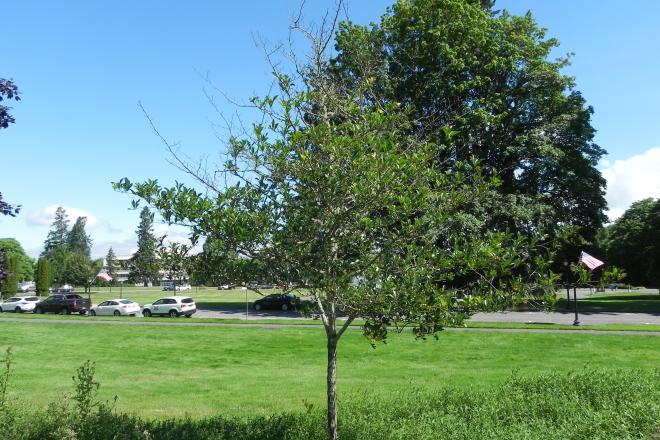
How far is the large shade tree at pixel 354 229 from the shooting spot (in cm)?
496

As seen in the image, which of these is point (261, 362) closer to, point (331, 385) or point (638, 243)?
point (331, 385)

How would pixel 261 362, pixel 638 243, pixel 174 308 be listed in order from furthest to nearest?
1. pixel 638 243
2. pixel 174 308
3. pixel 261 362

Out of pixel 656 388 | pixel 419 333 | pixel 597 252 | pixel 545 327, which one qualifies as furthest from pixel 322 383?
pixel 597 252

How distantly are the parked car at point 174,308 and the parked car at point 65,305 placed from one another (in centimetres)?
561

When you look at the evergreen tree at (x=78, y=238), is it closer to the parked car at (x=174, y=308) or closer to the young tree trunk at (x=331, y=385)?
the parked car at (x=174, y=308)

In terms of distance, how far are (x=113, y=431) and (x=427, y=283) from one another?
391 cm

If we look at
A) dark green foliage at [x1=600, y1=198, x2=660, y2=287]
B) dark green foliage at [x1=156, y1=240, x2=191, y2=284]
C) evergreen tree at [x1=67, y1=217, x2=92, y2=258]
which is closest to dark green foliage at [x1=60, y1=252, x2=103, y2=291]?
dark green foliage at [x1=600, y1=198, x2=660, y2=287]

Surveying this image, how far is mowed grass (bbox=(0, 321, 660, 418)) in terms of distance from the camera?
1052 centimetres

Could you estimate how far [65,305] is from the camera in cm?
3959

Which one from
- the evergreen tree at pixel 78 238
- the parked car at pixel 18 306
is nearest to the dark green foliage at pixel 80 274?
the parked car at pixel 18 306

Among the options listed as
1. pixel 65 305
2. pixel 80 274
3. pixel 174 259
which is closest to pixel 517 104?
pixel 174 259

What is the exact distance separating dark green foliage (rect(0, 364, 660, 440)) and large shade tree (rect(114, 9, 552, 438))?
3.78 ft

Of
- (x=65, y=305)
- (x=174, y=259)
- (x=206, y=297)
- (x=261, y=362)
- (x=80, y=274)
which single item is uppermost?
(x=80, y=274)

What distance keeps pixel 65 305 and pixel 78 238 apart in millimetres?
125355
